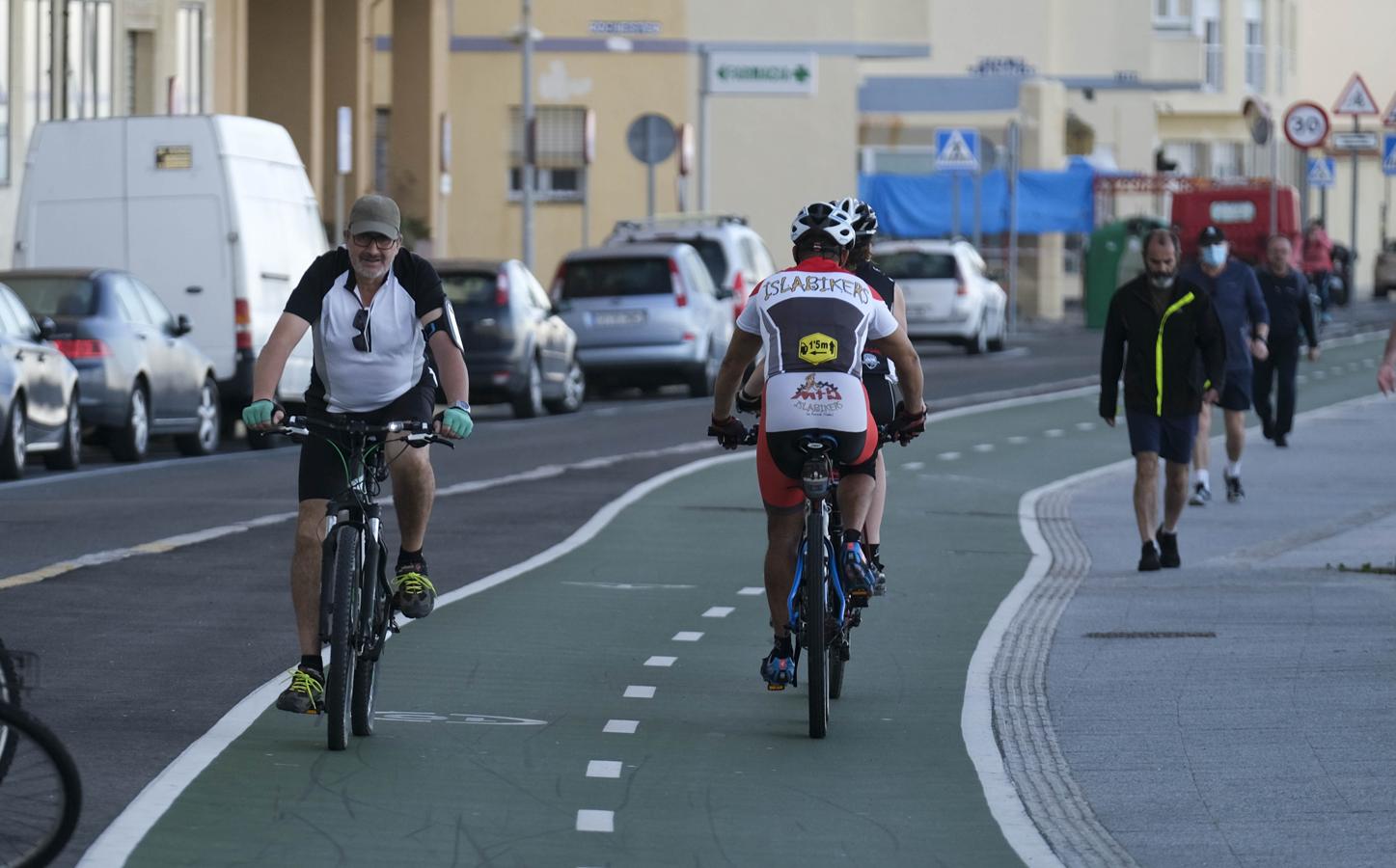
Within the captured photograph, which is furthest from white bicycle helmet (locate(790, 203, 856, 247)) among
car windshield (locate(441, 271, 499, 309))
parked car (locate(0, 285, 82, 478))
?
car windshield (locate(441, 271, 499, 309))

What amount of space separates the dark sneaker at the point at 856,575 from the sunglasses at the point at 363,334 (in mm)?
1741

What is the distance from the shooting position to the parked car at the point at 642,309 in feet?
105

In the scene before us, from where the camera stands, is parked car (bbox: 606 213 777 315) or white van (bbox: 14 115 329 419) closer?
white van (bbox: 14 115 329 419)

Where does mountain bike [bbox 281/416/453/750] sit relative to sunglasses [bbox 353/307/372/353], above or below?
below

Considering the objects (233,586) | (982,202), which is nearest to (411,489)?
(233,586)

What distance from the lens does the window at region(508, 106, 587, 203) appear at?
52.0 metres

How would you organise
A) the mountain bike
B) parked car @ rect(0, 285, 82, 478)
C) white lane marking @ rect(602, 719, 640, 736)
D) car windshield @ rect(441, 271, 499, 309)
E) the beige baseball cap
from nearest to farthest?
the mountain bike
the beige baseball cap
white lane marking @ rect(602, 719, 640, 736)
parked car @ rect(0, 285, 82, 478)
car windshield @ rect(441, 271, 499, 309)

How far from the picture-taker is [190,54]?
124 feet

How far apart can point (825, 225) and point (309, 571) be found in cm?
206

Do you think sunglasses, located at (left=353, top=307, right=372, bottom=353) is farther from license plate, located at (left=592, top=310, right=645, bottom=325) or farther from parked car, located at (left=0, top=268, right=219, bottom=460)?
license plate, located at (left=592, top=310, right=645, bottom=325)

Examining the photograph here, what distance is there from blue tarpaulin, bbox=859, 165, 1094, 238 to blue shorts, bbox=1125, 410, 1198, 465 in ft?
130

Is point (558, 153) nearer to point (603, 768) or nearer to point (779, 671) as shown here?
point (779, 671)

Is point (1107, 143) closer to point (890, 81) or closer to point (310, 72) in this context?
point (890, 81)

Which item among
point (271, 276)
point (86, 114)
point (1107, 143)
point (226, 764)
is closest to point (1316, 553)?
point (226, 764)
